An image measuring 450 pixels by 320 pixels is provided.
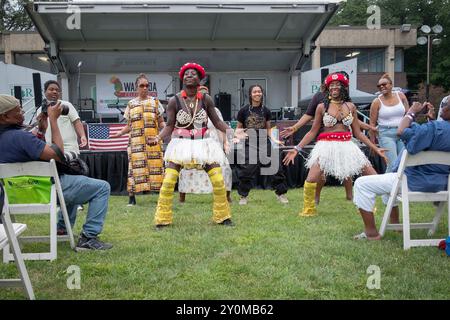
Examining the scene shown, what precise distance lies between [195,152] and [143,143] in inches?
71.8

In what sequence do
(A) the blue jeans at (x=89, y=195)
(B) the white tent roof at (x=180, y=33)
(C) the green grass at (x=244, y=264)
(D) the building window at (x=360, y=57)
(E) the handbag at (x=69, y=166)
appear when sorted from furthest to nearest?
1. (D) the building window at (x=360, y=57)
2. (B) the white tent roof at (x=180, y=33)
3. (A) the blue jeans at (x=89, y=195)
4. (E) the handbag at (x=69, y=166)
5. (C) the green grass at (x=244, y=264)

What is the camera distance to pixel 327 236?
4.79 meters

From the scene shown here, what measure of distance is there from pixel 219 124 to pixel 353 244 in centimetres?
214

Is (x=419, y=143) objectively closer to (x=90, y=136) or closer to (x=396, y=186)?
(x=396, y=186)

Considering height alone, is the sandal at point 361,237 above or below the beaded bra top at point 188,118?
below

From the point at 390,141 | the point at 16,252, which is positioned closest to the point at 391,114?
the point at 390,141

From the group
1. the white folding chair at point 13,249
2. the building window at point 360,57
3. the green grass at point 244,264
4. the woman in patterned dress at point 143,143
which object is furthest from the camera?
the building window at point 360,57

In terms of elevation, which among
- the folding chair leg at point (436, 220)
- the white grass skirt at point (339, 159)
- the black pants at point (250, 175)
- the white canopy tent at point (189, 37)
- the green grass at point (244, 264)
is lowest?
the green grass at point (244, 264)

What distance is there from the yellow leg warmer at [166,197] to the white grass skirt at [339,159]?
1715mm

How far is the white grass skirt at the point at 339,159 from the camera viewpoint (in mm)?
5699

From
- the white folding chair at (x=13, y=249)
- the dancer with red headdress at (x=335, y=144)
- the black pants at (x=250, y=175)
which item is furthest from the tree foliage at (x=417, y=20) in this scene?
the white folding chair at (x=13, y=249)

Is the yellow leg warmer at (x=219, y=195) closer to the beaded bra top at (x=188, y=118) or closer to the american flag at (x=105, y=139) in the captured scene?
the beaded bra top at (x=188, y=118)

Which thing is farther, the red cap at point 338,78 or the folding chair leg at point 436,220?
the red cap at point 338,78

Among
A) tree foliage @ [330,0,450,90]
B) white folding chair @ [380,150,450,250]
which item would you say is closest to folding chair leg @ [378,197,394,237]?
white folding chair @ [380,150,450,250]
